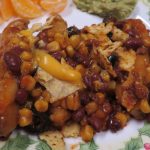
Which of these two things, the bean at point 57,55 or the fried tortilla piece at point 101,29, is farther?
the fried tortilla piece at point 101,29

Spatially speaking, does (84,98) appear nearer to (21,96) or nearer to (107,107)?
(107,107)

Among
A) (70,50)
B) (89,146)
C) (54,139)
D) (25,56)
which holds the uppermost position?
(25,56)

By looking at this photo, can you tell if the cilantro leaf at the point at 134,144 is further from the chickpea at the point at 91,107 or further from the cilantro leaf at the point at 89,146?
the chickpea at the point at 91,107

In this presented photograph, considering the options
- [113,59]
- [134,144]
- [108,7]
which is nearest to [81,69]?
[113,59]

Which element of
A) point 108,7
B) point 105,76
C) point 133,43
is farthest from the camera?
point 108,7

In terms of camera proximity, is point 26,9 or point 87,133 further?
point 26,9

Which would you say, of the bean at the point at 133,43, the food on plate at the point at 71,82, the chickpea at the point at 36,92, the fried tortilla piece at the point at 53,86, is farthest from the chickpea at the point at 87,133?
the bean at the point at 133,43

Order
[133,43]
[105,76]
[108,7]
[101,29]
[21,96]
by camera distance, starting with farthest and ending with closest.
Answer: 1. [108,7]
2. [101,29]
3. [133,43]
4. [105,76]
5. [21,96]
